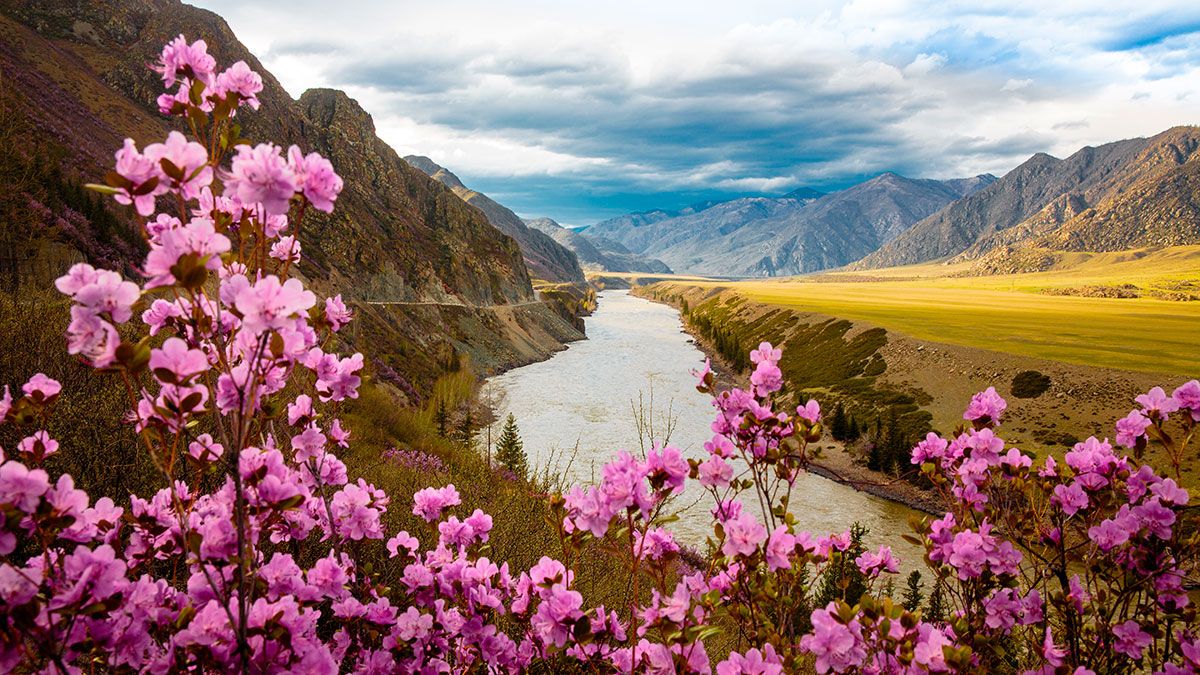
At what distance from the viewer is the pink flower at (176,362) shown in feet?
7.30

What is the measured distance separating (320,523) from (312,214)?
68675mm

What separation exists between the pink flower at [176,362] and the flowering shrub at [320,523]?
0.04 ft

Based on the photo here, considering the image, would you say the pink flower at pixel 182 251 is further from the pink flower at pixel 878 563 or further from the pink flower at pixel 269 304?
the pink flower at pixel 878 563

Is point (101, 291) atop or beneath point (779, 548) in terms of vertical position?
atop

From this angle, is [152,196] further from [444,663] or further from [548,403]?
[548,403]

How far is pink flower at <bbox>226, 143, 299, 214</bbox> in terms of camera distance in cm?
223

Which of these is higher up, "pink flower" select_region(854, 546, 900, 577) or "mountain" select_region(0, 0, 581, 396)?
"mountain" select_region(0, 0, 581, 396)

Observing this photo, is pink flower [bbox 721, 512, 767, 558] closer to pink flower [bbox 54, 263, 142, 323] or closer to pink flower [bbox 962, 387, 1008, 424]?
pink flower [bbox 962, 387, 1008, 424]

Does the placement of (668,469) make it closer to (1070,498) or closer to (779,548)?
(779,548)

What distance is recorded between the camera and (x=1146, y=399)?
3.90m

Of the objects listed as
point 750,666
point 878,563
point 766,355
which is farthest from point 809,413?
point 750,666

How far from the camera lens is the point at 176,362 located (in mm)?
2273

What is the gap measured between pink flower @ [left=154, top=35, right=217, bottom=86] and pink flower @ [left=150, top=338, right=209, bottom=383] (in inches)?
60.5

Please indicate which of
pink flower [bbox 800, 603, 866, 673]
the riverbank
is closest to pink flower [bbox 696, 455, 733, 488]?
pink flower [bbox 800, 603, 866, 673]
